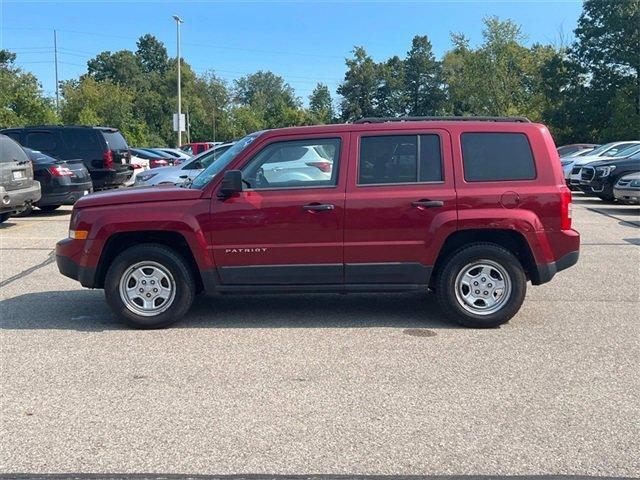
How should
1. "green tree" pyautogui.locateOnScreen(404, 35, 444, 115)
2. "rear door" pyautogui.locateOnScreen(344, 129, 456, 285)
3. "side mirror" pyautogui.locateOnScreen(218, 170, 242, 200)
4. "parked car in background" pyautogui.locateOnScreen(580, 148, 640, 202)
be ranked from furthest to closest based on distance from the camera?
"green tree" pyautogui.locateOnScreen(404, 35, 444, 115) → "parked car in background" pyautogui.locateOnScreen(580, 148, 640, 202) → "rear door" pyautogui.locateOnScreen(344, 129, 456, 285) → "side mirror" pyautogui.locateOnScreen(218, 170, 242, 200)

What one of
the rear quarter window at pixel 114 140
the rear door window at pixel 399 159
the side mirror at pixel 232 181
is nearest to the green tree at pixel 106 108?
the rear quarter window at pixel 114 140

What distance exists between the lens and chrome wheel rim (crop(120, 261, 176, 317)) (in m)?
6.26

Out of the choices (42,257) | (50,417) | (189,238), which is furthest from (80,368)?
(42,257)

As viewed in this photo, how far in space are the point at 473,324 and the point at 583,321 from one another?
1.12 metres

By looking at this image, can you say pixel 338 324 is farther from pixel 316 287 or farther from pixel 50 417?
pixel 50 417

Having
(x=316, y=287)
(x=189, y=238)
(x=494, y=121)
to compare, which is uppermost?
(x=494, y=121)

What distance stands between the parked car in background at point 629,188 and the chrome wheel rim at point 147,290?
12.8 meters

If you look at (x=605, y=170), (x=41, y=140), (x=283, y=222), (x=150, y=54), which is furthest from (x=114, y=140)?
(x=150, y=54)

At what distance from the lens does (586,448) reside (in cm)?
391

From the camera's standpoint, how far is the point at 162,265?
623cm

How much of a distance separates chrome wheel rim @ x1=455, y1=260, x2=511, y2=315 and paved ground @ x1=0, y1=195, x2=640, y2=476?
0.23 meters

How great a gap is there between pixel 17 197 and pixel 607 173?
13.4 meters

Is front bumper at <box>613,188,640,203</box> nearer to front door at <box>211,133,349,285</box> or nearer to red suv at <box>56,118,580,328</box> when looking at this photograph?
red suv at <box>56,118,580,328</box>

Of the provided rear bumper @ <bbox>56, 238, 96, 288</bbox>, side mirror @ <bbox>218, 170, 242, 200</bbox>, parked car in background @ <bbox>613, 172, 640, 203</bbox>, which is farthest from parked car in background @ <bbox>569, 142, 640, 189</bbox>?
rear bumper @ <bbox>56, 238, 96, 288</bbox>
